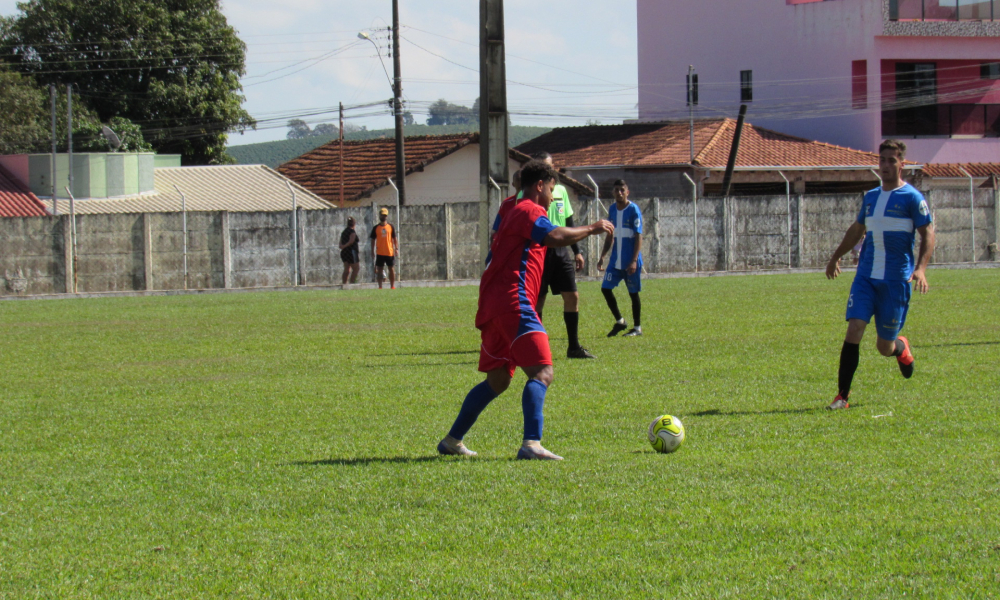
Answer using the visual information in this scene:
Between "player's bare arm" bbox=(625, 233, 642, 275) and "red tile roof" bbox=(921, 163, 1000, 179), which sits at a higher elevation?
"red tile roof" bbox=(921, 163, 1000, 179)

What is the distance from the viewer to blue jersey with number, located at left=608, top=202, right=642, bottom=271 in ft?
45.2

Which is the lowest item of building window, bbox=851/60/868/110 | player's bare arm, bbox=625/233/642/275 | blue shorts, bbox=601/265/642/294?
blue shorts, bbox=601/265/642/294

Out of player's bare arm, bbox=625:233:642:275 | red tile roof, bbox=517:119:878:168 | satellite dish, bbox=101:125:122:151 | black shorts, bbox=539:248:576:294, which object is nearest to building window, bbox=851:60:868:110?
red tile roof, bbox=517:119:878:168

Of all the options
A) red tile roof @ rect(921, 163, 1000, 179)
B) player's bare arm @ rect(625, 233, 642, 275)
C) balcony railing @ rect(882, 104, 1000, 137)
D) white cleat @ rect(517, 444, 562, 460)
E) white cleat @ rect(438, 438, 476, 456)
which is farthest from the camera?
balcony railing @ rect(882, 104, 1000, 137)

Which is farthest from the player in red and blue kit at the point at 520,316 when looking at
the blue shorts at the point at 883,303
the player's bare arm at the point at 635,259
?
the player's bare arm at the point at 635,259

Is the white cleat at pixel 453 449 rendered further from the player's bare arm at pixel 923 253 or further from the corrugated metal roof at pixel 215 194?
the corrugated metal roof at pixel 215 194

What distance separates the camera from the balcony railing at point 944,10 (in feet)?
155

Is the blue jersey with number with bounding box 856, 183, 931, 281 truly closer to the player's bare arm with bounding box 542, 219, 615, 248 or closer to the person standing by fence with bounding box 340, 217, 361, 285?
the player's bare arm with bounding box 542, 219, 615, 248

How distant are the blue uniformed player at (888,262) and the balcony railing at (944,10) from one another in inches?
1666

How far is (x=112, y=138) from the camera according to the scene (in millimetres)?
43562

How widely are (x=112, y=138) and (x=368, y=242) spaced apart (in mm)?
18626

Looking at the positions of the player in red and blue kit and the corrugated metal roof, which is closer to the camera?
the player in red and blue kit

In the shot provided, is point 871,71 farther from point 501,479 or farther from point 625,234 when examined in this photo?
point 501,479

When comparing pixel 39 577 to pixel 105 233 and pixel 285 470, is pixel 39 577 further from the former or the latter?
pixel 105 233
